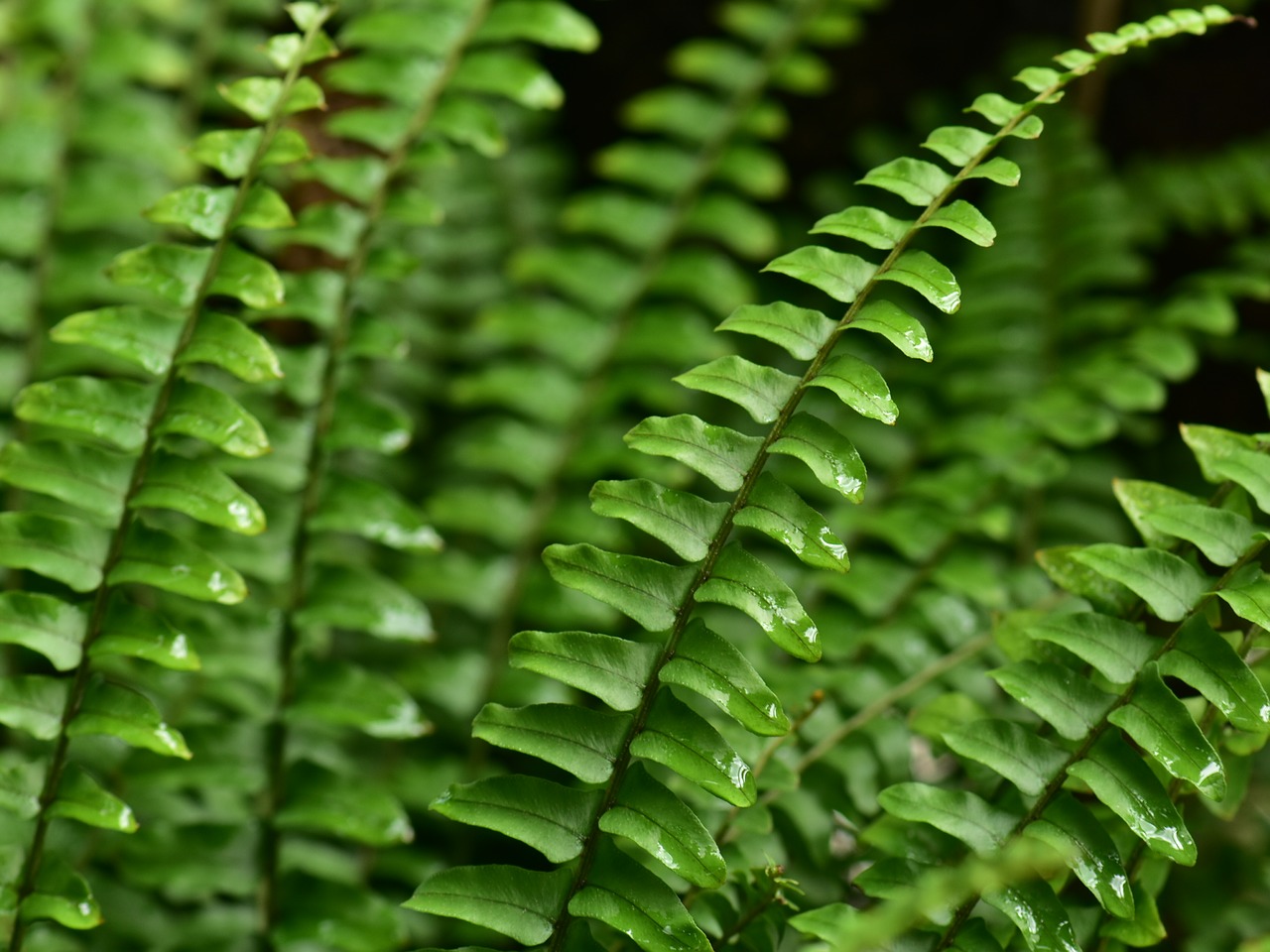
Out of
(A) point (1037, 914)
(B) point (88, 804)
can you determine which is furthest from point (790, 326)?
(B) point (88, 804)

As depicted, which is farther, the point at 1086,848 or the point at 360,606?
the point at 360,606

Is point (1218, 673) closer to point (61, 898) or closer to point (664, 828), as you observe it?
point (664, 828)

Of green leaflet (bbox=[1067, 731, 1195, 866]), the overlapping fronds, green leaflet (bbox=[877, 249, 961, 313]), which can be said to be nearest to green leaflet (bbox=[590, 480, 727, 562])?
the overlapping fronds

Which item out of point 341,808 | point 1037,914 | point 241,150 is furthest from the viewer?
point 341,808

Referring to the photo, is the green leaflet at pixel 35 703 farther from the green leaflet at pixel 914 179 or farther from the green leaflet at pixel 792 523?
the green leaflet at pixel 914 179

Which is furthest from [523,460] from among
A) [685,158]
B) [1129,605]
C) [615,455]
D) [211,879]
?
[1129,605]

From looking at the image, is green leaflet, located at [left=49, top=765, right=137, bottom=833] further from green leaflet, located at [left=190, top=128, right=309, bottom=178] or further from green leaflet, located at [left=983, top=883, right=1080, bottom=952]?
green leaflet, located at [left=983, top=883, right=1080, bottom=952]

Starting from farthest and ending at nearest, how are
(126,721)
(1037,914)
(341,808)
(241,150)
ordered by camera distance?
(341,808)
(241,150)
(126,721)
(1037,914)
